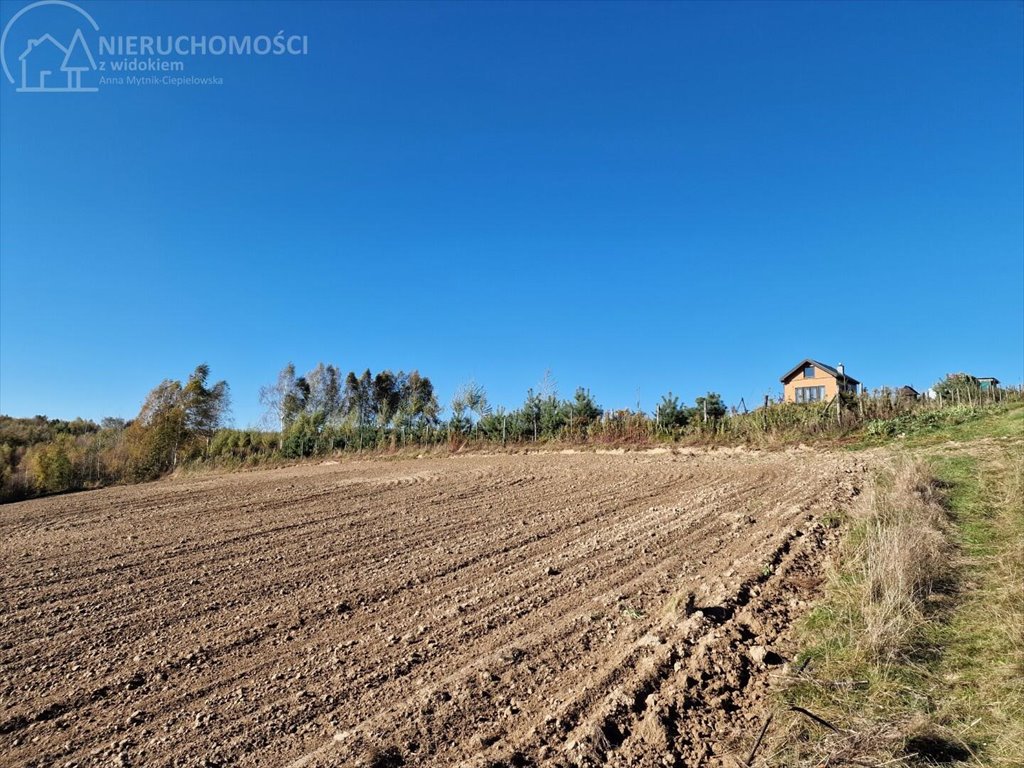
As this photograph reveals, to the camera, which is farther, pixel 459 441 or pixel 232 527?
pixel 459 441

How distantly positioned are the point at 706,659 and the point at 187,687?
3.00 metres

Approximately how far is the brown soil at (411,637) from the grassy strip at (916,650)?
272 mm

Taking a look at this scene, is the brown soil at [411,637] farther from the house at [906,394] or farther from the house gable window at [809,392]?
the house gable window at [809,392]

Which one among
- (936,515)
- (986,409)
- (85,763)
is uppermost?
(986,409)

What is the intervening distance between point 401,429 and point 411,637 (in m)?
24.6

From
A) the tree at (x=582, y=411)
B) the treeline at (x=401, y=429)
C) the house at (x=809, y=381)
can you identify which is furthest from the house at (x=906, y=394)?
the house at (x=809, y=381)

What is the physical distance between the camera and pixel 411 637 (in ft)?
12.3

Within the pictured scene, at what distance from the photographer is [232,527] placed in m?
8.04

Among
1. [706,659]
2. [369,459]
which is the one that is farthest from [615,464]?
[369,459]

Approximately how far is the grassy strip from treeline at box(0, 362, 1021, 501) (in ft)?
39.2

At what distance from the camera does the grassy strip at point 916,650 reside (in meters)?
2.46

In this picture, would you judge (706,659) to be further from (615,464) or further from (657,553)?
(615,464)

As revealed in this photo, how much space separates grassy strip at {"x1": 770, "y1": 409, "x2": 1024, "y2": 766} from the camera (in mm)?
2457

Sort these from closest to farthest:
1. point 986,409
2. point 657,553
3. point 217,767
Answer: point 217,767
point 657,553
point 986,409
